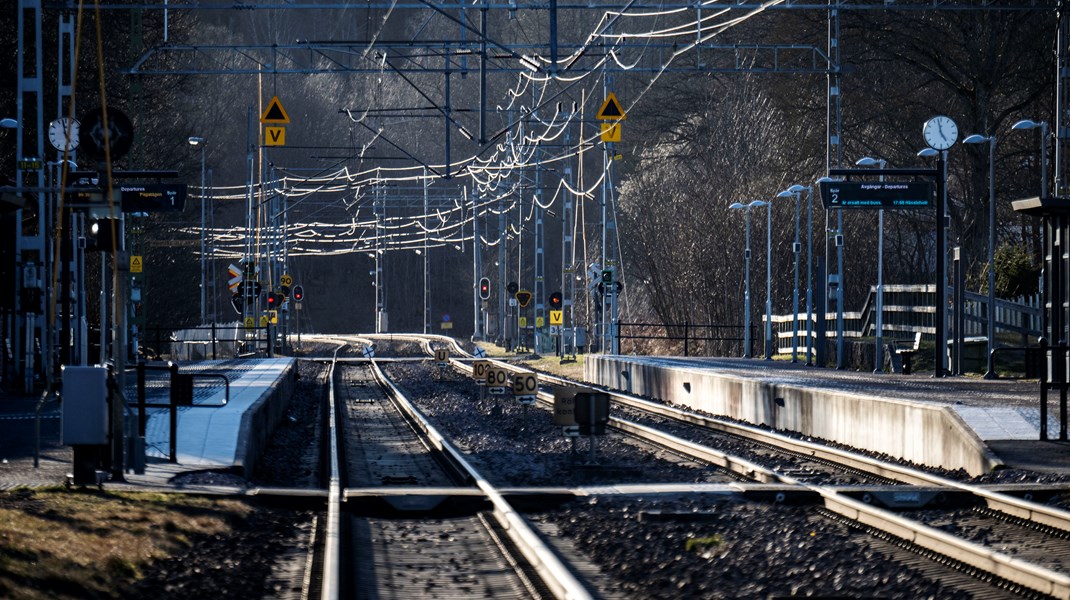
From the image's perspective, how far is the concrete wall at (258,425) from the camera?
55.3 ft

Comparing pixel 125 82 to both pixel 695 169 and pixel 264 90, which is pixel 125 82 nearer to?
pixel 695 169

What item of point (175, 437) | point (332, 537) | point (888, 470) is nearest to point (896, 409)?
point (888, 470)

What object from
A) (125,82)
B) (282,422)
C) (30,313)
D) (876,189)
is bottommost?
(282,422)

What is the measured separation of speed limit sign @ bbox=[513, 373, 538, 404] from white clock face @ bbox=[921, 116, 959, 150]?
9231 mm

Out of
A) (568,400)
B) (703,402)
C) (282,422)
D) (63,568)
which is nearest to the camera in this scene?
(63,568)

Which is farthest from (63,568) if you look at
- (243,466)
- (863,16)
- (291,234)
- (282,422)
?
(291,234)

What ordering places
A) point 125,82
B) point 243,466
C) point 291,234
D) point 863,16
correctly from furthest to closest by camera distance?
point 291,234
point 125,82
point 863,16
point 243,466

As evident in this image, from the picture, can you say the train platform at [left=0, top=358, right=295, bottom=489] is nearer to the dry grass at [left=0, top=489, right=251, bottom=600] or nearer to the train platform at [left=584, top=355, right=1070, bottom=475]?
the dry grass at [left=0, top=489, right=251, bottom=600]

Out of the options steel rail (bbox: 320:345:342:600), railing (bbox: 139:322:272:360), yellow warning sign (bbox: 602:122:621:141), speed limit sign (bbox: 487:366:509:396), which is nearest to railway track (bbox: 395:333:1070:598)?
steel rail (bbox: 320:345:342:600)

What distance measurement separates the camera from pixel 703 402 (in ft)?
99.2

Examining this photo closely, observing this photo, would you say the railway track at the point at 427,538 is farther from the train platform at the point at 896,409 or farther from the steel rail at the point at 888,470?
the train platform at the point at 896,409

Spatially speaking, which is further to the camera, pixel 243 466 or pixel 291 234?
pixel 291 234

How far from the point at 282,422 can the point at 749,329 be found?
20.6 metres

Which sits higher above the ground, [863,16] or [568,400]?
[863,16]
